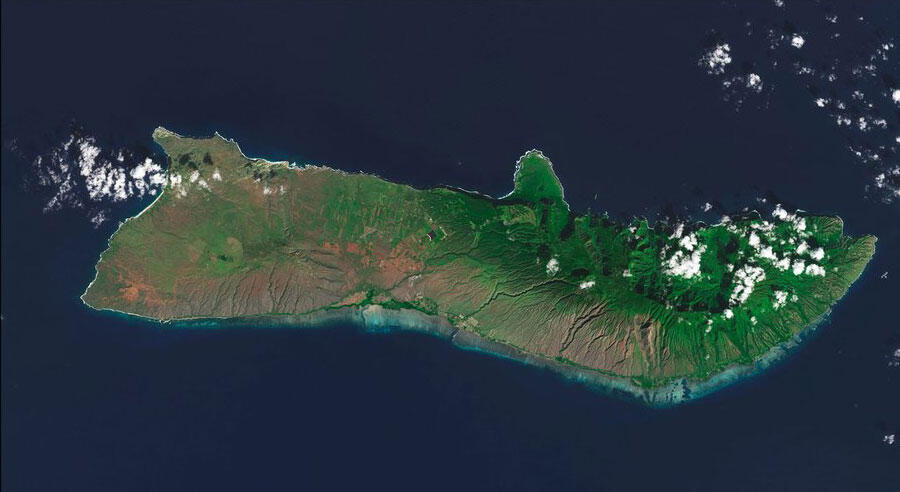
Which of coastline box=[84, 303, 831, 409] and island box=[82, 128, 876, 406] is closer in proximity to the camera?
island box=[82, 128, 876, 406]

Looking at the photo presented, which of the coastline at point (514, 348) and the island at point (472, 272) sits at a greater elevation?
the island at point (472, 272)

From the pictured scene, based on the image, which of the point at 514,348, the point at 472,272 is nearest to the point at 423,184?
the point at 472,272

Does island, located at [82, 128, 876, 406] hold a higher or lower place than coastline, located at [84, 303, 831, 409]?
higher

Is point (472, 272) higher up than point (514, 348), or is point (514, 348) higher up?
point (472, 272)

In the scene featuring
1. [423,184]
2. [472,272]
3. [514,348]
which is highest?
[423,184]

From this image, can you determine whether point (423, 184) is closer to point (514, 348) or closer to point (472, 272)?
point (472, 272)

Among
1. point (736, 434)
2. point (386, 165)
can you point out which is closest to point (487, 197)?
point (386, 165)
